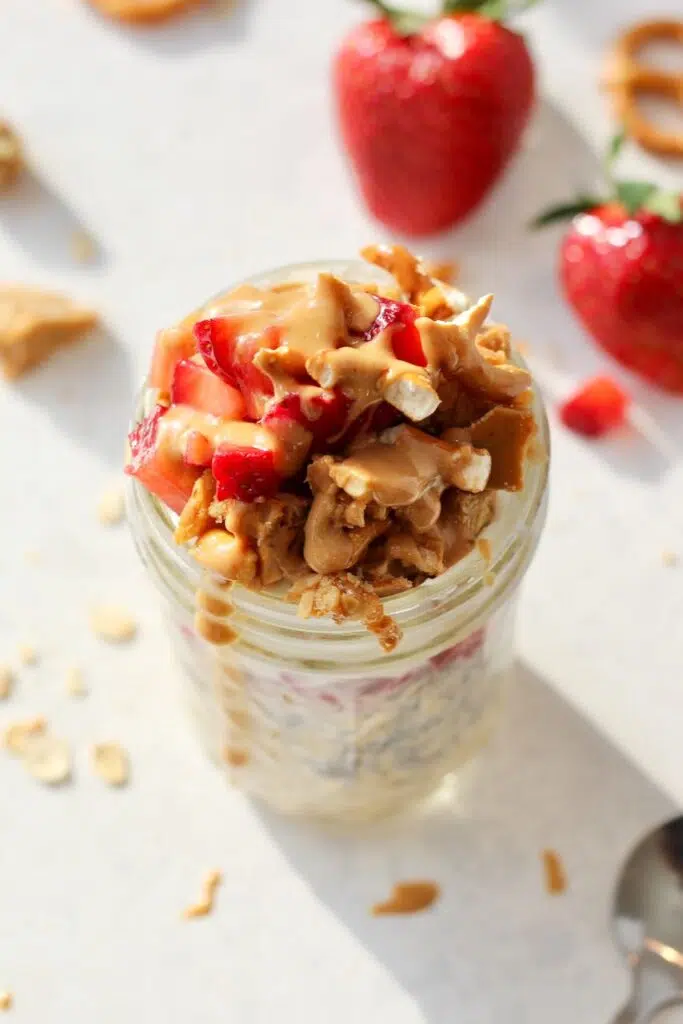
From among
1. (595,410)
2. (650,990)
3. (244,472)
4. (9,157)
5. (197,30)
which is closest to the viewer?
(244,472)

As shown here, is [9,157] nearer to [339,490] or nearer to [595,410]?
[595,410]

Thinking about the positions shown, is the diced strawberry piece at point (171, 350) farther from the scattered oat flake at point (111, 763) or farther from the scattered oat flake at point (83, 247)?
the scattered oat flake at point (83, 247)

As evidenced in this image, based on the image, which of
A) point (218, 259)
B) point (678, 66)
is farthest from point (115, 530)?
point (678, 66)

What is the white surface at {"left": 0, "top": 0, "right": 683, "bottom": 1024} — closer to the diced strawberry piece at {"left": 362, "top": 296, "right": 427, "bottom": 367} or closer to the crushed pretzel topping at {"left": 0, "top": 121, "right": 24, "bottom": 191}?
the crushed pretzel topping at {"left": 0, "top": 121, "right": 24, "bottom": 191}

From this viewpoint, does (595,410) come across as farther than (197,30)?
No

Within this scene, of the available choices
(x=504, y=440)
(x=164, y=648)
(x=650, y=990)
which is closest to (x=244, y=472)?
(x=504, y=440)

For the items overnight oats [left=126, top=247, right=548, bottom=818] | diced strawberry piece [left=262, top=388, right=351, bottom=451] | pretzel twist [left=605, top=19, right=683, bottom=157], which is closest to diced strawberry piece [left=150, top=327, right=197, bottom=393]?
overnight oats [left=126, top=247, right=548, bottom=818]
